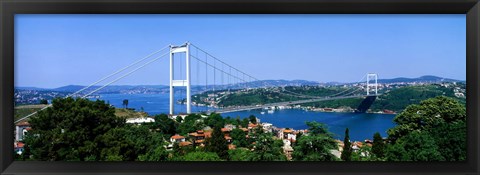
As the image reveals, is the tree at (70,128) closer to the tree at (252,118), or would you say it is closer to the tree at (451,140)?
the tree at (252,118)

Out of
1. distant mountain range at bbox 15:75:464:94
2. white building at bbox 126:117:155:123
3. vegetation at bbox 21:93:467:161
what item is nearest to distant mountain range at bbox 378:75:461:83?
distant mountain range at bbox 15:75:464:94

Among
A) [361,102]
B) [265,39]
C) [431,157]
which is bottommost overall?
[431,157]

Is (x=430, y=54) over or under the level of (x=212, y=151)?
over

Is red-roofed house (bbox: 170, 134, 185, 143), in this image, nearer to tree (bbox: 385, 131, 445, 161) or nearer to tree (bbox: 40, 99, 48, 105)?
tree (bbox: 40, 99, 48, 105)

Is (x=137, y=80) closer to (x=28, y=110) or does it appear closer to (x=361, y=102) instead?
(x=28, y=110)

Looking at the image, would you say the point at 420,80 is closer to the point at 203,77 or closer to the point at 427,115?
the point at 427,115

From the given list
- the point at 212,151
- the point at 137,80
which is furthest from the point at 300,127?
the point at 137,80
